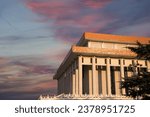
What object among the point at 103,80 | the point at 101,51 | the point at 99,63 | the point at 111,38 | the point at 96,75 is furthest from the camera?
the point at 111,38

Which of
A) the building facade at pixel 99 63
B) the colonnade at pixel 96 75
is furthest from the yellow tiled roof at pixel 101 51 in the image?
the colonnade at pixel 96 75

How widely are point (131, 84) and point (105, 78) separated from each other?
42.1 meters

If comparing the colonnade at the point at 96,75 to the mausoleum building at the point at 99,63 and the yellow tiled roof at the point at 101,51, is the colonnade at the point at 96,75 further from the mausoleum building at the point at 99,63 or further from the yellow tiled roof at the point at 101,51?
the yellow tiled roof at the point at 101,51

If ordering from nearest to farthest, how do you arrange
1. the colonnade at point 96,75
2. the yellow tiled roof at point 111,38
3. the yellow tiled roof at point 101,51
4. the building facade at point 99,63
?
the yellow tiled roof at point 101,51
the building facade at point 99,63
the colonnade at point 96,75
the yellow tiled roof at point 111,38

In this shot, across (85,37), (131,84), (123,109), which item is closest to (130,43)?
(85,37)

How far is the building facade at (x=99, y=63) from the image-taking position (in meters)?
55.8

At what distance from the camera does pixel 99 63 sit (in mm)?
57656

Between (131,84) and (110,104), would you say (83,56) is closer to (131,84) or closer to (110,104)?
(131,84)

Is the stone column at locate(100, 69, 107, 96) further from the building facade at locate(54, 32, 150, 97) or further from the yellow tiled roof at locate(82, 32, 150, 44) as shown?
the yellow tiled roof at locate(82, 32, 150, 44)

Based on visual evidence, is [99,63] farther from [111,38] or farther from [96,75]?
[111,38]

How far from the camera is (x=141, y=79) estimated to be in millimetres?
17875

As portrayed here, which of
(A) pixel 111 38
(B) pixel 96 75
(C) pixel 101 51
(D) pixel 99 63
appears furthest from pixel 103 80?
(A) pixel 111 38

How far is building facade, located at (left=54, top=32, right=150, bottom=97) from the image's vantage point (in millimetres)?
55822

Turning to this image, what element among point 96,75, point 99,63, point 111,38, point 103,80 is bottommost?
point 103,80
